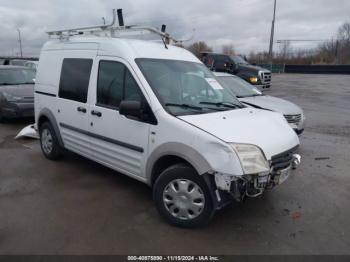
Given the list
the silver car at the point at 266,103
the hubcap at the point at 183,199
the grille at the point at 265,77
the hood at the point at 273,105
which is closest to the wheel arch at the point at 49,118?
the hubcap at the point at 183,199

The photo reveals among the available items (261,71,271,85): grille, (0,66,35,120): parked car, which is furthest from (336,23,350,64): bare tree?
(0,66,35,120): parked car

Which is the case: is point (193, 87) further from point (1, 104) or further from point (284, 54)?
point (284, 54)

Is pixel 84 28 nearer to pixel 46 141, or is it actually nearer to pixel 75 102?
pixel 75 102

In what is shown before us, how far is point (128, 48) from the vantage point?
3893 millimetres

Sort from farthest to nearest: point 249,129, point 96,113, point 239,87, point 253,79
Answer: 1. point 253,79
2. point 239,87
3. point 96,113
4. point 249,129

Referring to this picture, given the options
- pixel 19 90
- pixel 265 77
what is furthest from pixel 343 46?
pixel 19 90

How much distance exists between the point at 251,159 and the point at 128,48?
2059 millimetres

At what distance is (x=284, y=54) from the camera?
55.5 meters

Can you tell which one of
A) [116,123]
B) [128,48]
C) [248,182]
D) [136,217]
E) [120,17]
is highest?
[120,17]

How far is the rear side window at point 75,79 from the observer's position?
4.47 metres

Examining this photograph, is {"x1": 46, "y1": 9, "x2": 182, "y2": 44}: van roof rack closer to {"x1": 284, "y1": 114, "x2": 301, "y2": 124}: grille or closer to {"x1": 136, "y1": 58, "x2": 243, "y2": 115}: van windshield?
{"x1": 136, "y1": 58, "x2": 243, "y2": 115}: van windshield

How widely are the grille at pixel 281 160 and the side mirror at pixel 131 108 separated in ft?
4.99

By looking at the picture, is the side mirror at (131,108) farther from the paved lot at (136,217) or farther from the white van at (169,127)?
the paved lot at (136,217)

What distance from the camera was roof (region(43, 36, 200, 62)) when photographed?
3908 millimetres
